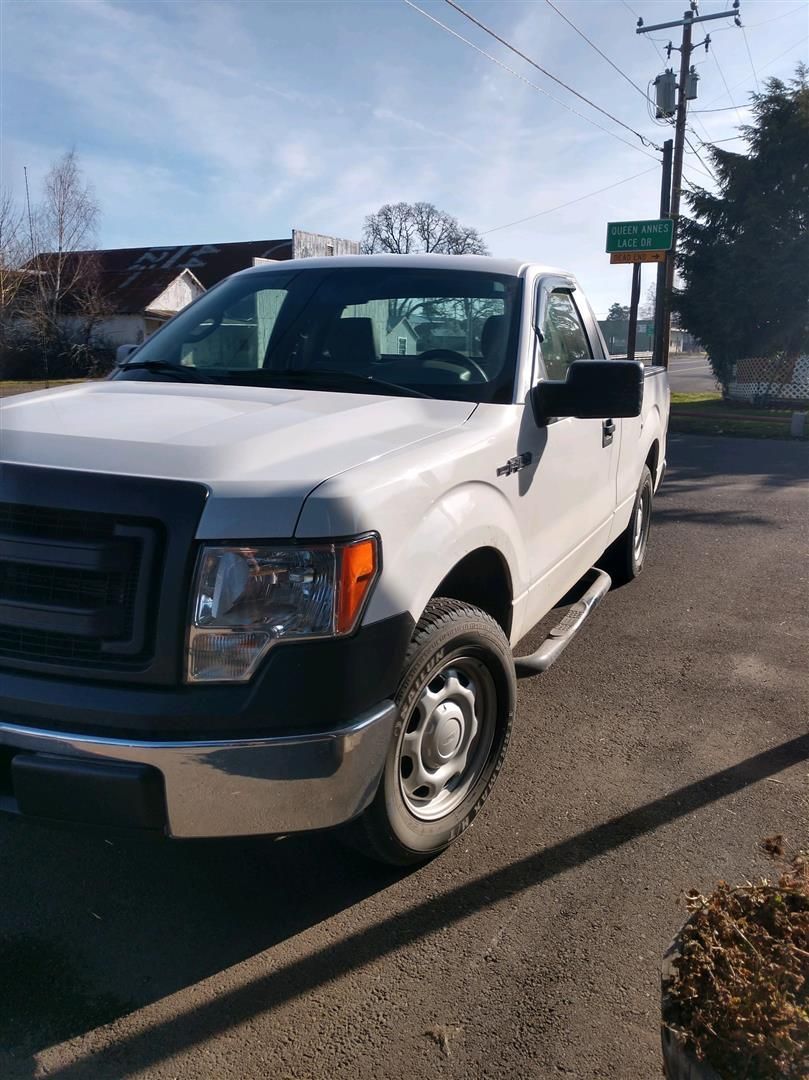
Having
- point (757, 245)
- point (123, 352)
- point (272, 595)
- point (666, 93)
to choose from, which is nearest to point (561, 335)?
point (123, 352)

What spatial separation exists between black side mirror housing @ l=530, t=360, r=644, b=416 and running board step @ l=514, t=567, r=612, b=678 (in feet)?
3.23

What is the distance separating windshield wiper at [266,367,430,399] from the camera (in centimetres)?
359

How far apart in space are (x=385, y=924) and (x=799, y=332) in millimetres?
25516

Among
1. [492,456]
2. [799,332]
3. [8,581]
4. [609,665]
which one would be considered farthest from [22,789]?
[799,332]

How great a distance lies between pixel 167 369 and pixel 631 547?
3718 mm

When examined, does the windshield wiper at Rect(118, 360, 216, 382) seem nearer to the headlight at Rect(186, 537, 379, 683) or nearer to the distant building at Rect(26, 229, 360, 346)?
the headlight at Rect(186, 537, 379, 683)

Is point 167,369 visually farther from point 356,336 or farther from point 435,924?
point 435,924

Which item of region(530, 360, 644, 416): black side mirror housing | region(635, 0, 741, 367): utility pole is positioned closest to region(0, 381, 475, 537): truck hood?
region(530, 360, 644, 416): black side mirror housing

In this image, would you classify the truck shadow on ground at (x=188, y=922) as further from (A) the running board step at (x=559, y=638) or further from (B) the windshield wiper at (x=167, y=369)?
(B) the windshield wiper at (x=167, y=369)

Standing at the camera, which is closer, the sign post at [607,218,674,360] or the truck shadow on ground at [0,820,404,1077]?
the truck shadow on ground at [0,820,404,1077]

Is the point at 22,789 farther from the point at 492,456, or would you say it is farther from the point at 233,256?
the point at 233,256

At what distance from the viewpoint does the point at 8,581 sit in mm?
2453

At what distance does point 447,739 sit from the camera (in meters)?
3.10

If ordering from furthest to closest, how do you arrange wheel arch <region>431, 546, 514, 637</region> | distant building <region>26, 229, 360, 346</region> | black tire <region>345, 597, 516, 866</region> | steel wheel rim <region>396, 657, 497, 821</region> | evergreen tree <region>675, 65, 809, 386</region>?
distant building <region>26, 229, 360, 346</region> → evergreen tree <region>675, 65, 809, 386</region> → wheel arch <region>431, 546, 514, 637</region> → steel wheel rim <region>396, 657, 497, 821</region> → black tire <region>345, 597, 516, 866</region>
